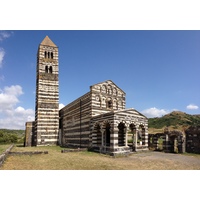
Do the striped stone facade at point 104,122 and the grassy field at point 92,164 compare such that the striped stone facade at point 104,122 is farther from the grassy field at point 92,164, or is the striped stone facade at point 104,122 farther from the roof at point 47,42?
the roof at point 47,42

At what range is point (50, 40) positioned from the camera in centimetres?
3784

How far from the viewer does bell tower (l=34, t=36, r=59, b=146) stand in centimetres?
3269

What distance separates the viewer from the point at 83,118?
26.5 meters

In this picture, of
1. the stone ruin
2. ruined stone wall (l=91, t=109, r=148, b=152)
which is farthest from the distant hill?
ruined stone wall (l=91, t=109, r=148, b=152)

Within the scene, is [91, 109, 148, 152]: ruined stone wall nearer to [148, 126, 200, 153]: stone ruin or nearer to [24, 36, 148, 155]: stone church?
[24, 36, 148, 155]: stone church

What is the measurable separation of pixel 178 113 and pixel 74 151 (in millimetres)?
78849

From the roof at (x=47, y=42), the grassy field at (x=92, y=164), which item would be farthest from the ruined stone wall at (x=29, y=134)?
the grassy field at (x=92, y=164)

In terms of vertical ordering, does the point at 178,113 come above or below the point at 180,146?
above

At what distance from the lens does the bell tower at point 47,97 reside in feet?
107

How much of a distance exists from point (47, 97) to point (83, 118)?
35.1ft

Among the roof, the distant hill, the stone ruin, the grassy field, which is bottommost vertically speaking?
the grassy field

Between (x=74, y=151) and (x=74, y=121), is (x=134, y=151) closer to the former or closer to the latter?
(x=74, y=151)

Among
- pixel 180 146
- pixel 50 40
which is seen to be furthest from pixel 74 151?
pixel 50 40

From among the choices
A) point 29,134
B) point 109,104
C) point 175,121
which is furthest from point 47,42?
point 175,121
